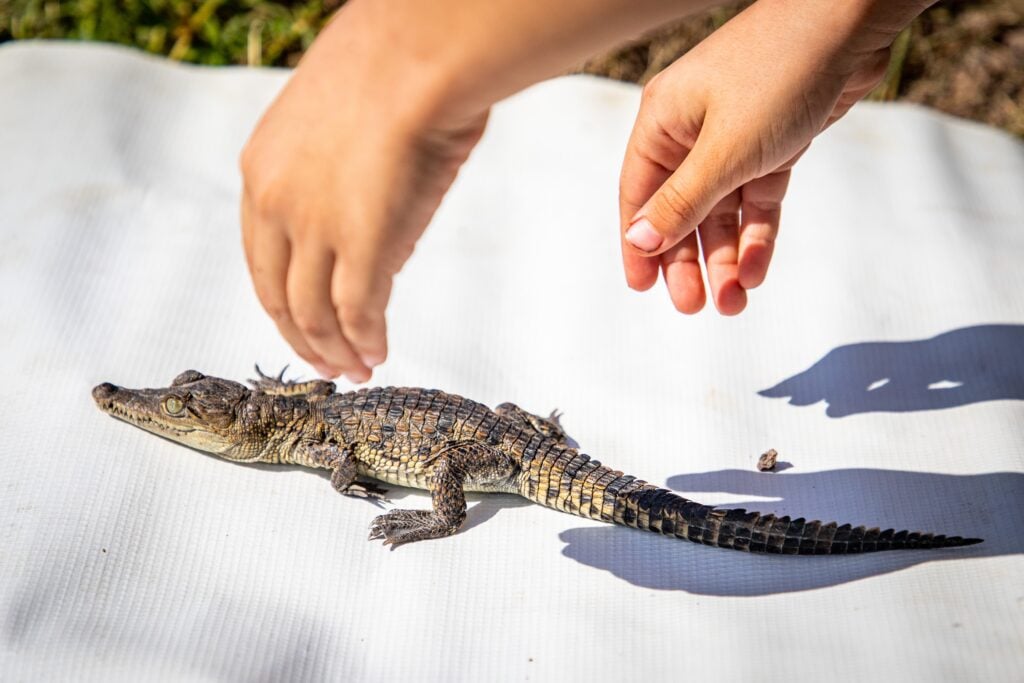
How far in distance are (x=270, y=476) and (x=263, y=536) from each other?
12.0 inches

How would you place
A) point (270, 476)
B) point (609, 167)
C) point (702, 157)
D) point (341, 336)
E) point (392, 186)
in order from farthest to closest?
point (609, 167) → point (270, 476) → point (702, 157) → point (341, 336) → point (392, 186)

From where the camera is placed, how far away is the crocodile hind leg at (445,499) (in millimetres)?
2865

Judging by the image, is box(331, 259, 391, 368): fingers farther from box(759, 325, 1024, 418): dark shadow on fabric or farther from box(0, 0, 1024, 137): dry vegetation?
box(0, 0, 1024, 137): dry vegetation

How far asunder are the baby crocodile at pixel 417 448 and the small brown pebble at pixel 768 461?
1.07 ft

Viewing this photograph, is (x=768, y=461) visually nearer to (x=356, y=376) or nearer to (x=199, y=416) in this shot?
(x=356, y=376)

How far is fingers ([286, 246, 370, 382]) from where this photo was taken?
1.73 meters

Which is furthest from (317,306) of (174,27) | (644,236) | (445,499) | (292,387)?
(174,27)

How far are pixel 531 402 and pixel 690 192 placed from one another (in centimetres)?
125

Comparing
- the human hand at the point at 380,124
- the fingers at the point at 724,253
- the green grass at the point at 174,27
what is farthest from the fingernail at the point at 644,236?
the green grass at the point at 174,27

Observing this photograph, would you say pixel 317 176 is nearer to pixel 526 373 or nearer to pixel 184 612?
pixel 184 612

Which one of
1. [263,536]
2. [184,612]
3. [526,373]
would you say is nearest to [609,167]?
[526,373]

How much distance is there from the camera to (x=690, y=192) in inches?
94.0

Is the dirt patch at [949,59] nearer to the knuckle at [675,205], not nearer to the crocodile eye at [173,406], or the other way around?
the knuckle at [675,205]

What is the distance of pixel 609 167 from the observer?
4.41 m
